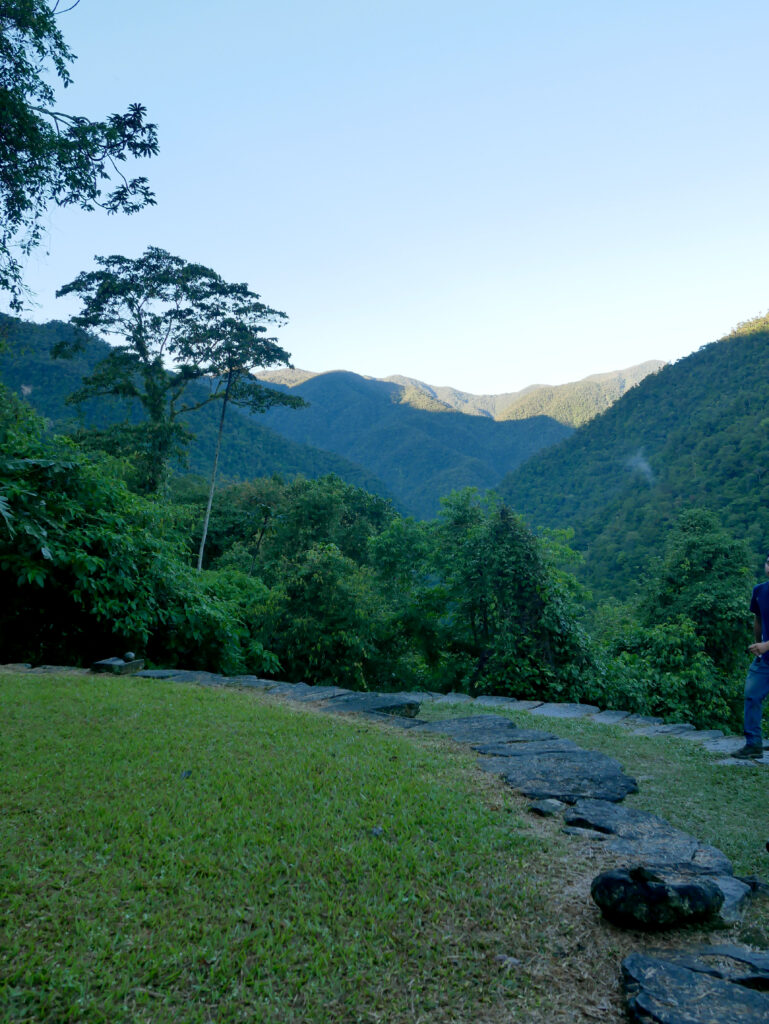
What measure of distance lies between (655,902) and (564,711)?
4778mm

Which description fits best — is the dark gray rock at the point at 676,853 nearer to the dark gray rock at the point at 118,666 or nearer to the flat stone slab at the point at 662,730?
Answer: the flat stone slab at the point at 662,730

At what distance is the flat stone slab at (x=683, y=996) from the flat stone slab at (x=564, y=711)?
4537 mm

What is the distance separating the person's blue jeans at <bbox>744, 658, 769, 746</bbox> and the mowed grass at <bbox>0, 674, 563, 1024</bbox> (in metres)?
2.25

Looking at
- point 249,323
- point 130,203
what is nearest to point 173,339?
point 249,323

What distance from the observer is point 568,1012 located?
1.83 meters

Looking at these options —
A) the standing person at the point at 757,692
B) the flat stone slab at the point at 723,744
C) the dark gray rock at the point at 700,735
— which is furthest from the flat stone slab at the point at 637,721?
the standing person at the point at 757,692

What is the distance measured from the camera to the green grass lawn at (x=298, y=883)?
187 cm

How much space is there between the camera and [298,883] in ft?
7.95

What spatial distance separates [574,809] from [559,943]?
1.29m

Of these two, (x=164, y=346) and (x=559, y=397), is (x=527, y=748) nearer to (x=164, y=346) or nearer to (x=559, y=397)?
(x=164, y=346)

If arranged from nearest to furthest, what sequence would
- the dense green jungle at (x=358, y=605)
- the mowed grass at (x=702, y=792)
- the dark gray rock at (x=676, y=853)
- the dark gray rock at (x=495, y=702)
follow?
the dark gray rock at (x=676, y=853) → the mowed grass at (x=702, y=792) → the dark gray rock at (x=495, y=702) → the dense green jungle at (x=358, y=605)

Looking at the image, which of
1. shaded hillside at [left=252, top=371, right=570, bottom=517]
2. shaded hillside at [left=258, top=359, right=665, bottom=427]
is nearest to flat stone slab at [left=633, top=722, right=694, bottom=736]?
shaded hillside at [left=252, top=371, right=570, bottom=517]

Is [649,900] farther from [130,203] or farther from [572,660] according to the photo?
[130,203]

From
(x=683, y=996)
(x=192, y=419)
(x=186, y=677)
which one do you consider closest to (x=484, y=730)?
(x=683, y=996)
